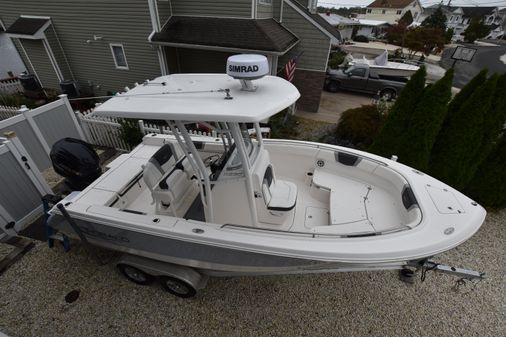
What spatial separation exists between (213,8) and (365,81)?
262 inches

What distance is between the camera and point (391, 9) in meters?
37.4

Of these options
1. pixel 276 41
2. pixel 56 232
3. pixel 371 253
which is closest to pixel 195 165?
pixel 371 253

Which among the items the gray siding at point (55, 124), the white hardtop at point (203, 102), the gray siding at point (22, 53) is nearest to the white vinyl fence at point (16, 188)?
the gray siding at point (55, 124)

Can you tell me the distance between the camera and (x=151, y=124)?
18.6 feet

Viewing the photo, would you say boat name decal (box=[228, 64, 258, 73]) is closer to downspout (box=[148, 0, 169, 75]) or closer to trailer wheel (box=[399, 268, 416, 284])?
trailer wheel (box=[399, 268, 416, 284])

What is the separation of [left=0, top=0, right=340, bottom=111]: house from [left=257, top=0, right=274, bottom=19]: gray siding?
0.03m

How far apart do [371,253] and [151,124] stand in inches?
210

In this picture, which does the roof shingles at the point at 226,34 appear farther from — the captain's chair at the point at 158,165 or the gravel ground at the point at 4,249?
the gravel ground at the point at 4,249

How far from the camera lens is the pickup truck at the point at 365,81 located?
9.48 metres

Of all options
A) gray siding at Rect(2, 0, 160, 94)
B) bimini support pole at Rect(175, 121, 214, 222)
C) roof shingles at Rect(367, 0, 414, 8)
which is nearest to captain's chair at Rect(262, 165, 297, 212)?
bimini support pole at Rect(175, 121, 214, 222)

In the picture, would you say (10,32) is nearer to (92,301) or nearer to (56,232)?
(56,232)

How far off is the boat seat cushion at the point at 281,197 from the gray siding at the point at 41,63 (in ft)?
34.8

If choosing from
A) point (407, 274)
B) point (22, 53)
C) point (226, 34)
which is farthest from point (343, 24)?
point (407, 274)

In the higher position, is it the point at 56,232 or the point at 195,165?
the point at 195,165
